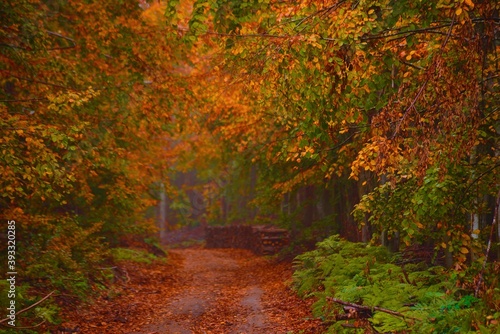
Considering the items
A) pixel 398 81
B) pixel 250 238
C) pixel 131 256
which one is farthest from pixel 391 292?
pixel 250 238

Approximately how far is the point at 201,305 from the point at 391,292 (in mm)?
5082

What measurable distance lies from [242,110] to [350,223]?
472 centimetres

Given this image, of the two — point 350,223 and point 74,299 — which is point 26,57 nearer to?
point 74,299

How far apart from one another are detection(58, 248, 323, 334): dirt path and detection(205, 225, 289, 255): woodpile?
4.18 metres

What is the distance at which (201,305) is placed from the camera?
1139cm

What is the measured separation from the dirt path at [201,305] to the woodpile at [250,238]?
4177mm

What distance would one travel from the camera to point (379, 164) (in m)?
5.71

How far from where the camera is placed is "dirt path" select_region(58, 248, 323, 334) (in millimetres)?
9242

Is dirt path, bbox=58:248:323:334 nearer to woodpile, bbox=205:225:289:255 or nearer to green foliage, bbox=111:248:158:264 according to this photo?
green foliage, bbox=111:248:158:264

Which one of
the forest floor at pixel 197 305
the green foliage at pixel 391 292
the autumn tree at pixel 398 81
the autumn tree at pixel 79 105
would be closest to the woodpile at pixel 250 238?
the forest floor at pixel 197 305

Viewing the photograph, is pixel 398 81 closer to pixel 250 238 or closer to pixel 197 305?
pixel 197 305

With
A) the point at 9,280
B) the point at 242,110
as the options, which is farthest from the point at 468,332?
the point at 242,110

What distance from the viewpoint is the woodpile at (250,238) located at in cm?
2160

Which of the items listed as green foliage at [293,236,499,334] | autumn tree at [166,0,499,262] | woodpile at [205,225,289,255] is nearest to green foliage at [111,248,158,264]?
woodpile at [205,225,289,255]
